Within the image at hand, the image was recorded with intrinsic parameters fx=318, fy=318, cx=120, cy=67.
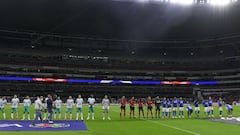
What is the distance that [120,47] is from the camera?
9675 centimetres

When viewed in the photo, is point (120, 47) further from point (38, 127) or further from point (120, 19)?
point (38, 127)

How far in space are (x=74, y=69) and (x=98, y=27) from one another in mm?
19394

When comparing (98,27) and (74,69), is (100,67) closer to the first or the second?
(74,69)

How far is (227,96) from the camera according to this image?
3310 inches

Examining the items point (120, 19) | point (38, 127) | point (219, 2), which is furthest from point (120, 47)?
point (38, 127)

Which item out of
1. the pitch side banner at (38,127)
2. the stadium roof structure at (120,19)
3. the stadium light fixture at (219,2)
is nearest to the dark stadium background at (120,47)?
the stadium roof structure at (120,19)

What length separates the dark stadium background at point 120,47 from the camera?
6141 centimetres

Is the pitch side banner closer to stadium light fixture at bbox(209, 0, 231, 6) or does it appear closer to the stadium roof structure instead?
the stadium roof structure

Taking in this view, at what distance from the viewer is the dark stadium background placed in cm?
6141

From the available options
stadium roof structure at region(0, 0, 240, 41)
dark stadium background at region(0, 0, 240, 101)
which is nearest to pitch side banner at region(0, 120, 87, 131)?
stadium roof structure at region(0, 0, 240, 41)

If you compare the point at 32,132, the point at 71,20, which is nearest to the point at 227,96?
the point at 71,20

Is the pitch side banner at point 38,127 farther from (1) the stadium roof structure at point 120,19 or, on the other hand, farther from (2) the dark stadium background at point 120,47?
(2) the dark stadium background at point 120,47

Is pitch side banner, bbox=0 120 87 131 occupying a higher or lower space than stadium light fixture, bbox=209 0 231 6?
lower

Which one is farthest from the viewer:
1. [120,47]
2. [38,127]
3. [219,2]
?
[120,47]
